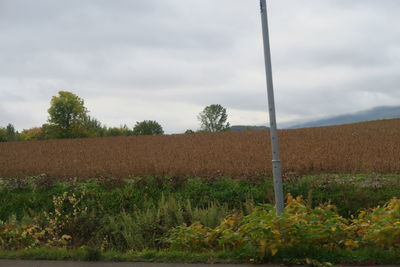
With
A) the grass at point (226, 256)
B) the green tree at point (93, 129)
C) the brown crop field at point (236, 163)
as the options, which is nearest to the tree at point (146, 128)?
the green tree at point (93, 129)

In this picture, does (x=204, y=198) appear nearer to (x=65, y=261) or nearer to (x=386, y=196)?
(x=386, y=196)

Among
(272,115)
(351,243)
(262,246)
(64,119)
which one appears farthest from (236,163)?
(64,119)

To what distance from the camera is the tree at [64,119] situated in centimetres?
6134

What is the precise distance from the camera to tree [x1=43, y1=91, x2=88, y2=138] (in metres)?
61.3

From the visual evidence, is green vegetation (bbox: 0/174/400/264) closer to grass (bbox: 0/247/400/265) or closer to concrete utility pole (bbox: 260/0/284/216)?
grass (bbox: 0/247/400/265)

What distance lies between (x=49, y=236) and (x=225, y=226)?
487 centimetres

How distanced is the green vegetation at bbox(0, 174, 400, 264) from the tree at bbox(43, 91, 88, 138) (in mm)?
47869

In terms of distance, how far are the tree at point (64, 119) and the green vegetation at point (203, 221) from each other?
47869 mm

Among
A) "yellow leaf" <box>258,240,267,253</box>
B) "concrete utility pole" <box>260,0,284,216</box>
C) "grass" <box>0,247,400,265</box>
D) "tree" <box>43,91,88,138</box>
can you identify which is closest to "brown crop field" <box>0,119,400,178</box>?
"concrete utility pole" <box>260,0,284,216</box>

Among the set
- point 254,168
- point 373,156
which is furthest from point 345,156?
point 254,168

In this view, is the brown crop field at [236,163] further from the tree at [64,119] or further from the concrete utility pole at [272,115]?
the tree at [64,119]

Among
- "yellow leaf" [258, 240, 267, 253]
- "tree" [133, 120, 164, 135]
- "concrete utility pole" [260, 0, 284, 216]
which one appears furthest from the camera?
"tree" [133, 120, 164, 135]

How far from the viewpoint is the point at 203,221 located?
351 inches

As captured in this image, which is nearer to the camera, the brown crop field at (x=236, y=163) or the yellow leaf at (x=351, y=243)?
the yellow leaf at (x=351, y=243)
